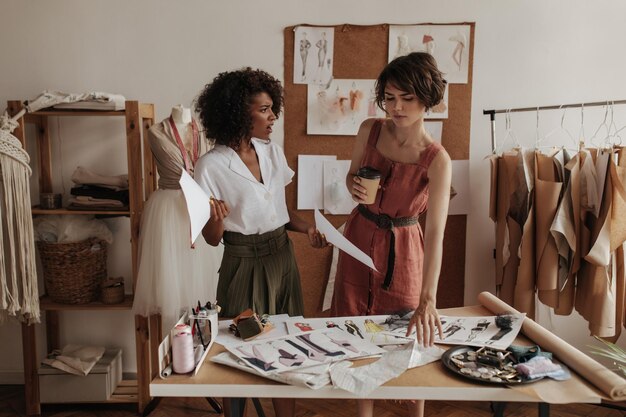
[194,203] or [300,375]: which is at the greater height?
[194,203]

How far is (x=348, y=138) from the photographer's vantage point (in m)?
2.79

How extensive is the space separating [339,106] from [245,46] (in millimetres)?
581

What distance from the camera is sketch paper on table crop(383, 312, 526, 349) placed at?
4.84 feet

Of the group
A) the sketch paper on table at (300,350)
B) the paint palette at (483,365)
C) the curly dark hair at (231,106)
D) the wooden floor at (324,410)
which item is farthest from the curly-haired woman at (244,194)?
the wooden floor at (324,410)

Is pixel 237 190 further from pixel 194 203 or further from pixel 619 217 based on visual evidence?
pixel 619 217

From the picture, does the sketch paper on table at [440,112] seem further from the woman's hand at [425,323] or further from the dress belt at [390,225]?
the woman's hand at [425,323]

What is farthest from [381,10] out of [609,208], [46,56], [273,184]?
[46,56]

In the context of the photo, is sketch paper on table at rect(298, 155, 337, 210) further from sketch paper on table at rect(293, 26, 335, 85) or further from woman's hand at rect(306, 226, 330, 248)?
woman's hand at rect(306, 226, 330, 248)

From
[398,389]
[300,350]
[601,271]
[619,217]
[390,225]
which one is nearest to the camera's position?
[398,389]

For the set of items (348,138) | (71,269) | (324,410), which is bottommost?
(324,410)

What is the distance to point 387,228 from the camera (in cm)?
185

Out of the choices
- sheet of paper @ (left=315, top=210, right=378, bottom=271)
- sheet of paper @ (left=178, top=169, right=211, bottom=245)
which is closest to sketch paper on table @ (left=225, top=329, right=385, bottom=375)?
sheet of paper @ (left=315, top=210, right=378, bottom=271)

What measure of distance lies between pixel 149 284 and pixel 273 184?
0.88 metres

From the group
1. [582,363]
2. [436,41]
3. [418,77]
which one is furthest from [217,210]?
[436,41]
